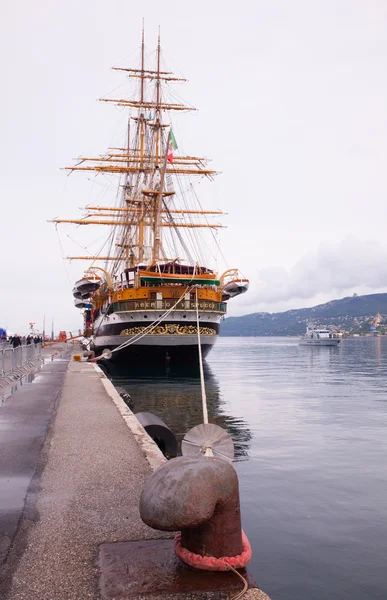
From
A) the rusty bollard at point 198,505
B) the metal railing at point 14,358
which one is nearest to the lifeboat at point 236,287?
the metal railing at point 14,358

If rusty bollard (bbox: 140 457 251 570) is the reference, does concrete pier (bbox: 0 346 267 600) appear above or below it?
below

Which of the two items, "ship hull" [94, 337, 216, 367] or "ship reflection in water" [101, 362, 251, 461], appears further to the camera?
"ship hull" [94, 337, 216, 367]

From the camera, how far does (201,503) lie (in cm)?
397

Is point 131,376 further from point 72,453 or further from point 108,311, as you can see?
point 72,453

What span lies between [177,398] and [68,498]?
17.9 meters

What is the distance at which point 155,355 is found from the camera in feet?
125

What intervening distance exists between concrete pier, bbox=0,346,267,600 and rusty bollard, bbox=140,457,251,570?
31cm

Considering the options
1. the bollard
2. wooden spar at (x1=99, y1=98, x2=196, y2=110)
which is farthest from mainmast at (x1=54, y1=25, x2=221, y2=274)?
the bollard

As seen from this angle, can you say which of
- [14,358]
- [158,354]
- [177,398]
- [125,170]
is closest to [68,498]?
[14,358]

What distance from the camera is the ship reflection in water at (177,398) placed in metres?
15.8

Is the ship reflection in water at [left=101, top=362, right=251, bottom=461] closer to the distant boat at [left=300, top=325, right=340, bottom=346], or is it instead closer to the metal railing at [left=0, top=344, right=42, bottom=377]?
the metal railing at [left=0, top=344, right=42, bottom=377]

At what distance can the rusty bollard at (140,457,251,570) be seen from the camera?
3.94 m

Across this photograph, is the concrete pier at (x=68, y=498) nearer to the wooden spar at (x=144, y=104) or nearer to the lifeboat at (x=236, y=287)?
the lifeboat at (x=236, y=287)

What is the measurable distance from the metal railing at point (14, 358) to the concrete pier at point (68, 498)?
23.8 feet
